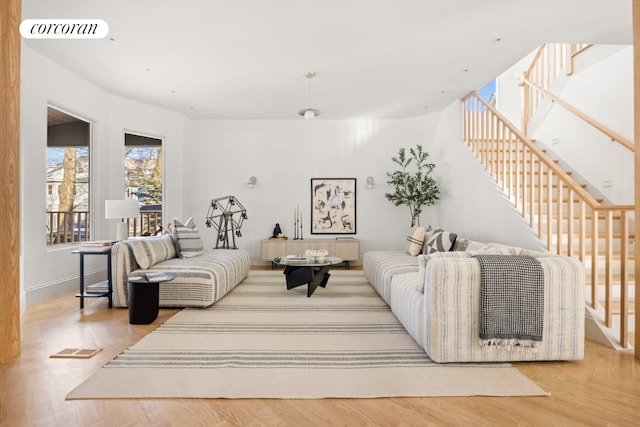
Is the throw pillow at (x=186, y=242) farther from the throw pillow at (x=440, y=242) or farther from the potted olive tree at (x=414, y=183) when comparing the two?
the potted olive tree at (x=414, y=183)

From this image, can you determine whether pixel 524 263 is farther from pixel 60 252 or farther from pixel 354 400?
pixel 60 252

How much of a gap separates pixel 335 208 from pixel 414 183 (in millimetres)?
1552

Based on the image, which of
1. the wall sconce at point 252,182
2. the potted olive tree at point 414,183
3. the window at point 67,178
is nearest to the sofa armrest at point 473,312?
the potted olive tree at point 414,183

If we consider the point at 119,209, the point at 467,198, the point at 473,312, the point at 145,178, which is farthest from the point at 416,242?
the point at 145,178

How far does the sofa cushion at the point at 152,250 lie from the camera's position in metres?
4.20

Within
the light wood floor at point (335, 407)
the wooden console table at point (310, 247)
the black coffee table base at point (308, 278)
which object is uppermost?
the wooden console table at point (310, 247)

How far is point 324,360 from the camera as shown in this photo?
268 centimetres

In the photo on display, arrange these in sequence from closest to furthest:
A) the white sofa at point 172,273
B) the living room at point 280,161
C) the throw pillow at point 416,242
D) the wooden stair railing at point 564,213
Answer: the wooden stair railing at point 564,213 < the white sofa at point 172,273 < the throw pillow at point 416,242 < the living room at point 280,161

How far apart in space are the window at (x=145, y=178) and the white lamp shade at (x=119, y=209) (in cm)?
166

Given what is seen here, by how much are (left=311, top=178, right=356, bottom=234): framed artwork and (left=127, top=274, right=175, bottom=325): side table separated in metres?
4.21

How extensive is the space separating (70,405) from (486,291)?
250 centimetres

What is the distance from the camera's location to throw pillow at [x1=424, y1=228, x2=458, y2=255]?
474cm

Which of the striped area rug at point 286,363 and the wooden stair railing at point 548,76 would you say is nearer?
the striped area rug at point 286,363

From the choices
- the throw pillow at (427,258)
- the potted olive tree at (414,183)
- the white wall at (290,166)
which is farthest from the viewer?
the white wall at (290,166)
